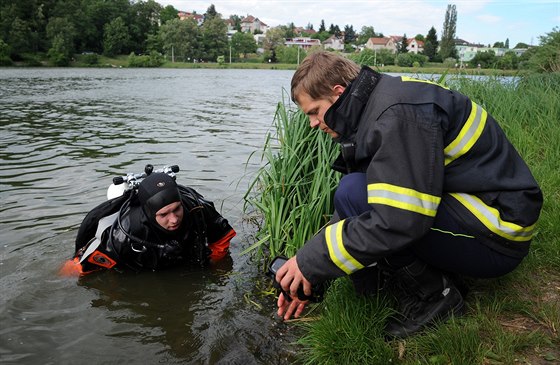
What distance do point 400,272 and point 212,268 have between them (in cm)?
229

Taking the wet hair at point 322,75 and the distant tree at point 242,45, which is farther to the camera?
the distant tree at point 242,45

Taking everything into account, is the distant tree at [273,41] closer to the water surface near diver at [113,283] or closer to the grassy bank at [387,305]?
the water surface near diver at [113,283]

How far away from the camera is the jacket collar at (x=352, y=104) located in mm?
2115

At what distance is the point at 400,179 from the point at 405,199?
0.27ft

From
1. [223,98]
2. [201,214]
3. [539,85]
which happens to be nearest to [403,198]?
[201,214]

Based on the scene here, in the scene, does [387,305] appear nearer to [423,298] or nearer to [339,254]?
[423,298]

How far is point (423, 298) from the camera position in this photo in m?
2.44

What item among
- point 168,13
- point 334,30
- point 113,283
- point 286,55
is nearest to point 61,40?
point 286,55

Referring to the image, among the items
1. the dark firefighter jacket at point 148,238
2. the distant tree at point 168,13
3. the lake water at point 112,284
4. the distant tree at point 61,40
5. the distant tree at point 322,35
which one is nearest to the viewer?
the lake water at point 112,284

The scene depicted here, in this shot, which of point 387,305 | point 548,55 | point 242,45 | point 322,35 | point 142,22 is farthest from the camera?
point 322,35

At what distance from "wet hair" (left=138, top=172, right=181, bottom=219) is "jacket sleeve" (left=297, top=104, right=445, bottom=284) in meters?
2.26

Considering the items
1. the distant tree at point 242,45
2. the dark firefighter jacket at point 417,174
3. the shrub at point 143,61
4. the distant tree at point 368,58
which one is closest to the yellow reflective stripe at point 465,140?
the dark firefighter jacket at point 417,174

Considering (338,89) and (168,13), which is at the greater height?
(168,13)

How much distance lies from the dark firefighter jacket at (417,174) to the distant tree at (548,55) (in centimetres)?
789
